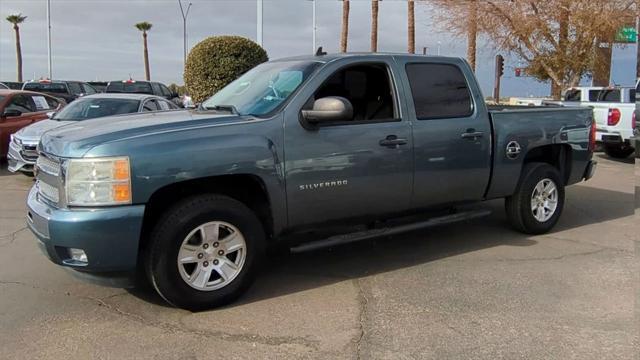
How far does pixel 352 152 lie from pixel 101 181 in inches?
79.6

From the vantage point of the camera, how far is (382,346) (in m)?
3.97

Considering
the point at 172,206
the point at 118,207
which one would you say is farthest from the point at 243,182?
the point at 118,207

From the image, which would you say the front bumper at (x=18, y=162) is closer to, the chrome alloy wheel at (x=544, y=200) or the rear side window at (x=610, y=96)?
the chrome alloy wheel at (x=544, y=200)

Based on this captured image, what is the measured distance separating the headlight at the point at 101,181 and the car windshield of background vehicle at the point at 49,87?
78.8 feet

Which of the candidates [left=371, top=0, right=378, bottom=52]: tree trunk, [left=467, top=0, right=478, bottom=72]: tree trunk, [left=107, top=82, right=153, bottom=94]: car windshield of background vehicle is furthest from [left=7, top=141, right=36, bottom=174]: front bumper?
[left=371, top=0, right=378, bottom=52]: tree trunk

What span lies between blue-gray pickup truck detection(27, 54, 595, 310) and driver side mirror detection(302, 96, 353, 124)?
0.01 meters

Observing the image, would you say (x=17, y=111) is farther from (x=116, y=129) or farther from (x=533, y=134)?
(x=533, y=134)

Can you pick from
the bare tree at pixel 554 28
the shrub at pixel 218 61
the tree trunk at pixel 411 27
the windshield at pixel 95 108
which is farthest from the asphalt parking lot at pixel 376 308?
the tree trunk at pixel 411 27

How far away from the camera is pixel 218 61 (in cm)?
1725

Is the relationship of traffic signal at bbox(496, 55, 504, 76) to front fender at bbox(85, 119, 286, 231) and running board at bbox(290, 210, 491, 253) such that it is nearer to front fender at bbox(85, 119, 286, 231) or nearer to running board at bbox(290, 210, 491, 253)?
running board at bbox(290, 210, 491, 253)

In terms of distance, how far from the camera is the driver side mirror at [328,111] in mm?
4738

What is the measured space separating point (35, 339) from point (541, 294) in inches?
152

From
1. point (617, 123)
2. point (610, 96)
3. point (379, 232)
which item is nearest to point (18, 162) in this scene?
point (379, 232)

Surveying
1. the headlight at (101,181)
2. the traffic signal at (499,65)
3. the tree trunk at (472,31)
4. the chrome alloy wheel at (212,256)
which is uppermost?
the tree trunk at (472,31)
